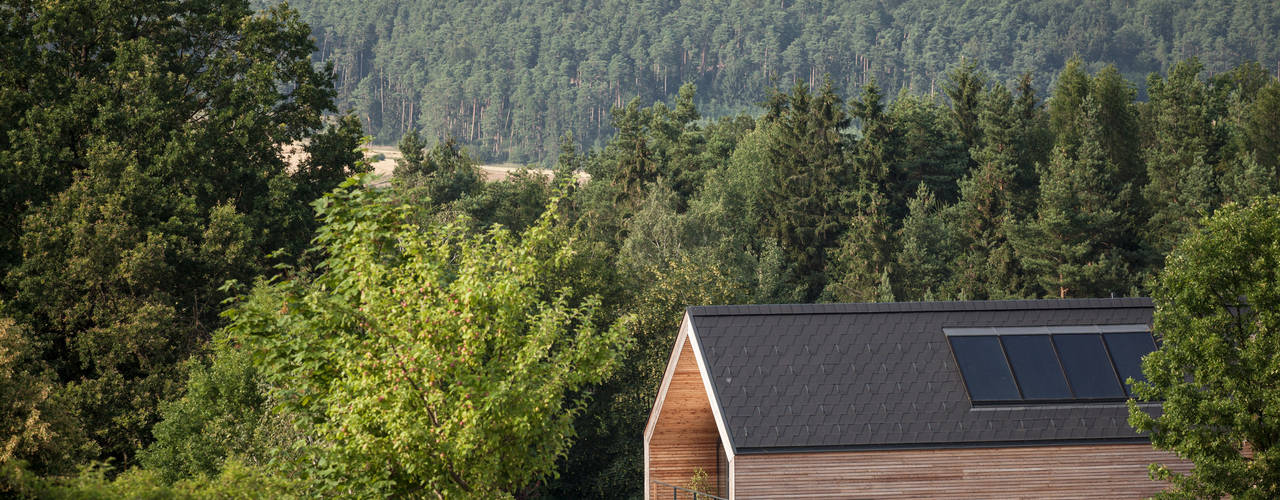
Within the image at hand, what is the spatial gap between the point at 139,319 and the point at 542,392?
68.2ft

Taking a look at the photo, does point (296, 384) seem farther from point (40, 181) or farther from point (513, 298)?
point (40, 181)

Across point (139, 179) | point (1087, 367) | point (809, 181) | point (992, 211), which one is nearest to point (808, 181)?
point (809, 181)

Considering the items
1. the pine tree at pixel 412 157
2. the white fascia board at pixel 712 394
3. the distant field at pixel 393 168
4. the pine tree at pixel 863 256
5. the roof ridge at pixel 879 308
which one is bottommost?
the distant field at pixel 393 168

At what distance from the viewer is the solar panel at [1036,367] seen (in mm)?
18391

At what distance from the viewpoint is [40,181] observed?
109ft

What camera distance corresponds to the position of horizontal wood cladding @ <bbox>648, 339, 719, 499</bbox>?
21.4 meters

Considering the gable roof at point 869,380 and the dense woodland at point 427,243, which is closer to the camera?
the dense woodland at point 427,243

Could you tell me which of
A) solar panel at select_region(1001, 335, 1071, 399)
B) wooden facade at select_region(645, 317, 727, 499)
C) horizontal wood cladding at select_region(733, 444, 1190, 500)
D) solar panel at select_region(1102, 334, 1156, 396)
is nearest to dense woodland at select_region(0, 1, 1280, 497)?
wooden facade at select_region(645, 317, 727, 499)

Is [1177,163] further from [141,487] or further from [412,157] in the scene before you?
[141,487]

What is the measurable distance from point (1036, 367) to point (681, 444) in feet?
21.5

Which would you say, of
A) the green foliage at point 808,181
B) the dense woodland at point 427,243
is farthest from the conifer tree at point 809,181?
the dense woodland at point 427,243

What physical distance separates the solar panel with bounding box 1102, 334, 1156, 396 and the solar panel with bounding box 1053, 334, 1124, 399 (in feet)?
0.50

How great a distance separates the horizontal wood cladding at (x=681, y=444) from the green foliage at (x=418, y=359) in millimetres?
5543

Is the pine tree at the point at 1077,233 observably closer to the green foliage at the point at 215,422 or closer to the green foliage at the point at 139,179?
the green foliage at the point at 139,179
